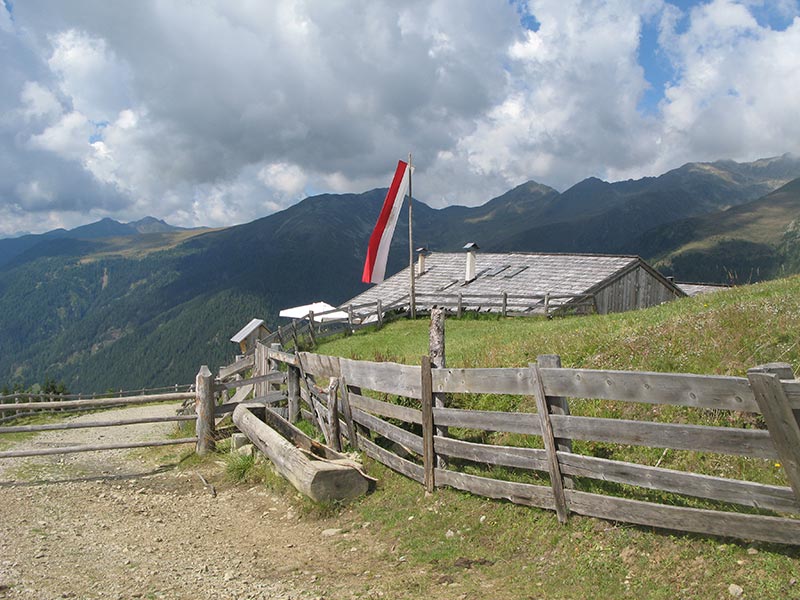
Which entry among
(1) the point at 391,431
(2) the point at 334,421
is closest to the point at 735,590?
(1) the point at 391,431

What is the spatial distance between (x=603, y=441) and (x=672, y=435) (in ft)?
2.96

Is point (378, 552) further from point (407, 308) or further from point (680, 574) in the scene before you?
point (407, 308)

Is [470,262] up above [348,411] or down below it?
above

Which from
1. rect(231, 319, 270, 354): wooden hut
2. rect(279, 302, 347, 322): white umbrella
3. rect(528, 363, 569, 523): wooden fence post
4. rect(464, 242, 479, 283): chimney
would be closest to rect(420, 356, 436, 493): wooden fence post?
rect(528, 363, 569, 523): wooden fence post

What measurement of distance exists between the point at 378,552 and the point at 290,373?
244 inches

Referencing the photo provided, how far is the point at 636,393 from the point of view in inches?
211

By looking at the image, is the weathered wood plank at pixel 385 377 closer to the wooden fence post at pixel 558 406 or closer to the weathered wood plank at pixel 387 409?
the weathered wood plank at pixel 387 409

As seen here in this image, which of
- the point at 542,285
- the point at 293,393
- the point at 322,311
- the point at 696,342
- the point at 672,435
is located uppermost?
the point at 542,285

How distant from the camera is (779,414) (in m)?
4.34

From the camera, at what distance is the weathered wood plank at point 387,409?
798cm

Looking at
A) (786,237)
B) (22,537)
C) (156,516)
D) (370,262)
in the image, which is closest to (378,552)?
(156,516)

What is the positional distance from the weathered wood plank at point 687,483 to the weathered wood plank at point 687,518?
0.42 ft

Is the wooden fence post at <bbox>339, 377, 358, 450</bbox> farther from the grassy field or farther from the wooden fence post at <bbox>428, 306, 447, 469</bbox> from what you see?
the wooden fence post at <bbox>428, 306, 447, 469</bbox>

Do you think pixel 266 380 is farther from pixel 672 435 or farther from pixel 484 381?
pixel 672 435
